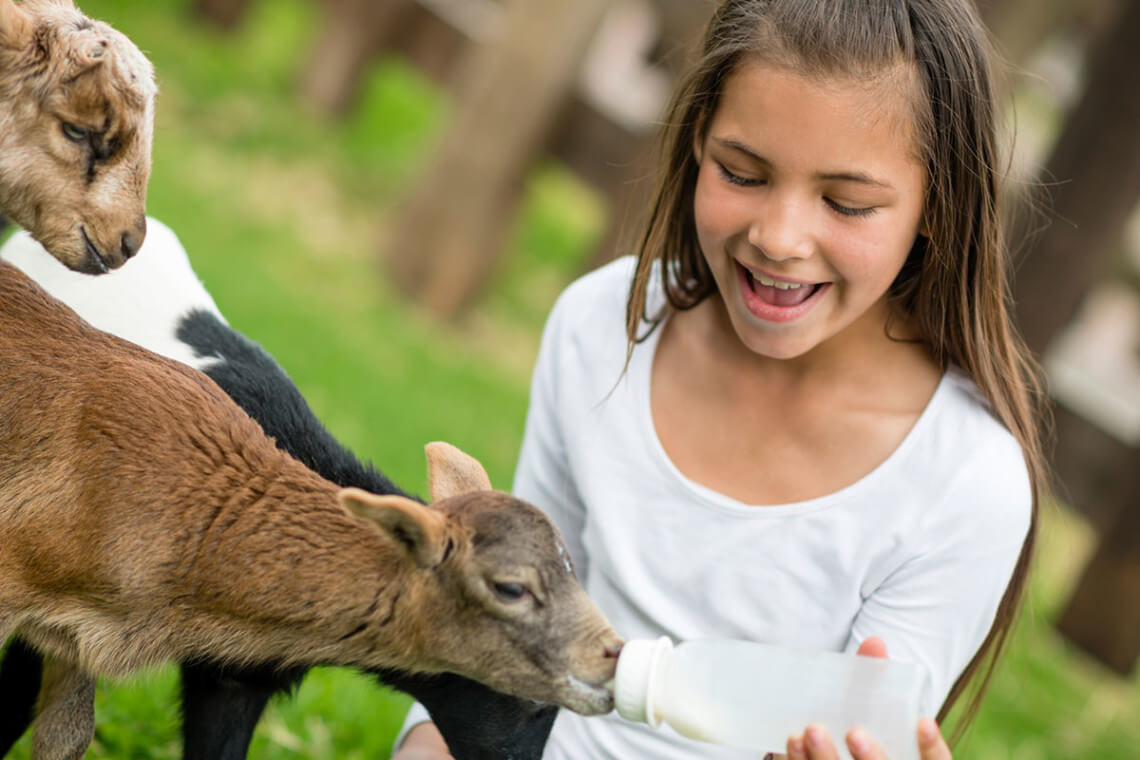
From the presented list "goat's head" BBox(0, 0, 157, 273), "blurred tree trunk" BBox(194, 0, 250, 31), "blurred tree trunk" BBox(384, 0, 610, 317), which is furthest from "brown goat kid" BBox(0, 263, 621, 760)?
"blurred tree trunk" BBox(194, 0, 250, 31)

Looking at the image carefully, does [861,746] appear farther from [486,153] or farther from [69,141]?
[486,153]

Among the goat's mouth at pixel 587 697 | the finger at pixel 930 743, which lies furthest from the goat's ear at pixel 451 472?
the finger at pixel 930 743

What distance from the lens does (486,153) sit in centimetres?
761

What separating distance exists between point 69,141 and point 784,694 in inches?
62.8

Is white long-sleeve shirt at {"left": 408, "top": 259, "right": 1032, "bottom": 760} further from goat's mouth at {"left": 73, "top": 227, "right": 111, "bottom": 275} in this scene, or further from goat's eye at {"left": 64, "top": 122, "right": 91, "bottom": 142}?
goat's eye at {"left": 64, "top": 122, "right": 91, "bottom": 142}

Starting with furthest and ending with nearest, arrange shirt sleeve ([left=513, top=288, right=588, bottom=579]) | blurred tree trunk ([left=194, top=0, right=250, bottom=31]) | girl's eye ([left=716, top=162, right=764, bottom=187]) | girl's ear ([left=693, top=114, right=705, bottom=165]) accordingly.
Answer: blurred tree trunk ([left=194, top=0, right=250, bottom=31]) < shirt sleeve ([left=513, top=288, right=588, bottom=579]) < girl's ear ([left=693, top=114, right=705, bottom=165]) < girl's eye ([left=716, top=162, right=764, bottom=187])

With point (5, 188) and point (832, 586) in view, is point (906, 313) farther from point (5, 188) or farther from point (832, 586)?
point (5, 188)

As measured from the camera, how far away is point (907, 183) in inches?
116

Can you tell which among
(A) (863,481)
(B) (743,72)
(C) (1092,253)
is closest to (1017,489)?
(A) (863,481)

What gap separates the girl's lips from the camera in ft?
9.90

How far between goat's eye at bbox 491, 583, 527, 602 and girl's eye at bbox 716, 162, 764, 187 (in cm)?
112

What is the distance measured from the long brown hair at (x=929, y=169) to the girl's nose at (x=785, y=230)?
0.28 metres

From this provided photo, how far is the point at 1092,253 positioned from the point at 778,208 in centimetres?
433

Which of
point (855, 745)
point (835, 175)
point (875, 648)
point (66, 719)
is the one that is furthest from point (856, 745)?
point (66, 719)
